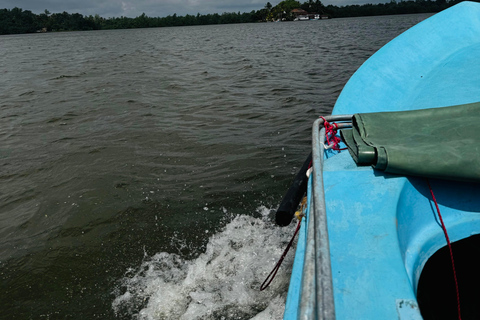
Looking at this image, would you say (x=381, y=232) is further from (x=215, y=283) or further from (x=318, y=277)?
(x=215, y=283)

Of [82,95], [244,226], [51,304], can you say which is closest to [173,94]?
[82,95]

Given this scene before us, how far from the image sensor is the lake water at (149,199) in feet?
9.30

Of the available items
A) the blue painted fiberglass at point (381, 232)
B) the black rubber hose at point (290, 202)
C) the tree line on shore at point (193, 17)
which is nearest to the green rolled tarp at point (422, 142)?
the blue painted fiberglass at point (381, 232)

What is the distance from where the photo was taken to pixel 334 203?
5.67 ft

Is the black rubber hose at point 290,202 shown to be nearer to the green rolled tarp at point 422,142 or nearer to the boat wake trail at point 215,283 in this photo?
the green rolled tarp at point 422,142

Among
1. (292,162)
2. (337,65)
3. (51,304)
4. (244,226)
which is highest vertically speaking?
(337,65)

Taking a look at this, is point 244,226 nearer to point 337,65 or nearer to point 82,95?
point 82,95

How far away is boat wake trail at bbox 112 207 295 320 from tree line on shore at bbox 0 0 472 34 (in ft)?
268

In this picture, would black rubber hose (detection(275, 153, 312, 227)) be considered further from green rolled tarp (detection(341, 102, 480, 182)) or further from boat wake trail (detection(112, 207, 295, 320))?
boat wake trail (detection(112, 207, 295, 320))

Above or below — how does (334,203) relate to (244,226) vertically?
above

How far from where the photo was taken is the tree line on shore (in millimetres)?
78812

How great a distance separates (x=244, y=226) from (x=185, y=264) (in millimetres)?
782

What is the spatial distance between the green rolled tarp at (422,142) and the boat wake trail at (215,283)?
4.69 ft

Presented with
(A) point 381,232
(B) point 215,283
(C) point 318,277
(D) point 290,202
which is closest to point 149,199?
(B) point 215,283
